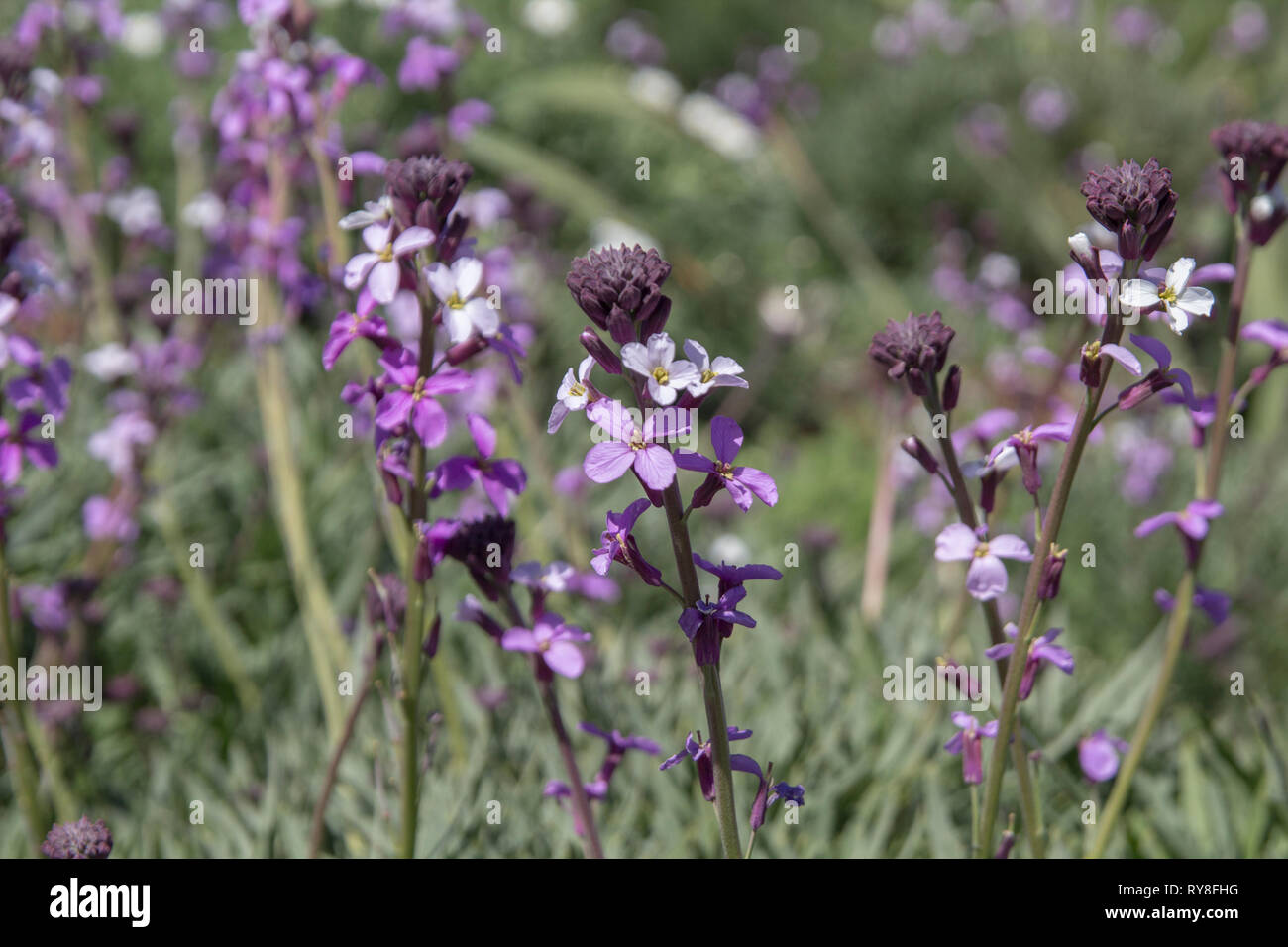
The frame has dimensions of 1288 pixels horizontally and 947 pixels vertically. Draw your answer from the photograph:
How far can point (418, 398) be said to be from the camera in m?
1.81

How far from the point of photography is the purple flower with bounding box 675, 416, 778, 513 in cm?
149

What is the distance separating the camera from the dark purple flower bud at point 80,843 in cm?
188

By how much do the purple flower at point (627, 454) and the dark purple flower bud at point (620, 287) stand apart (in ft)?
0.44

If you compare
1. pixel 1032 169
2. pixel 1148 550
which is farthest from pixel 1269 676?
pixel 1032 169

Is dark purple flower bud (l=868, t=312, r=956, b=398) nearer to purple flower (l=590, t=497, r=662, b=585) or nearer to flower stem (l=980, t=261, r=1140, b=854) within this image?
flower stem (l=980, t=261, r=1140, b=854)

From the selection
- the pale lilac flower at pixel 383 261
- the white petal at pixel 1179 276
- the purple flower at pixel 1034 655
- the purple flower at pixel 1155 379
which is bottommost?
the purple flower at pixel 1034 655

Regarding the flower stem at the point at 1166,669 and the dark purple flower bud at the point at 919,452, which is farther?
the flower stem at the point at 1166,669

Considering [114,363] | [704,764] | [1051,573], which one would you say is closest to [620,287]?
[704,764]

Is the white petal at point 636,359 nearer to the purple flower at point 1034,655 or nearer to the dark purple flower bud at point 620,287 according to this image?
the dark purple flower bud at point 620,287

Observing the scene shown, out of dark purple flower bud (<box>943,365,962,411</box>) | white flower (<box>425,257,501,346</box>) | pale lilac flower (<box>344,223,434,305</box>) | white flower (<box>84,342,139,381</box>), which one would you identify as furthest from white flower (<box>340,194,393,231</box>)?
white flower (<box>84,342,139,381</box>)

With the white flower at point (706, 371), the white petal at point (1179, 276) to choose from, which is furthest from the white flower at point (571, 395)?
the white petal at point (1179, 276)

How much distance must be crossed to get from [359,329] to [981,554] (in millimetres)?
1030

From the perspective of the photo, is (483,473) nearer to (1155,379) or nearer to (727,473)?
(727,473)
